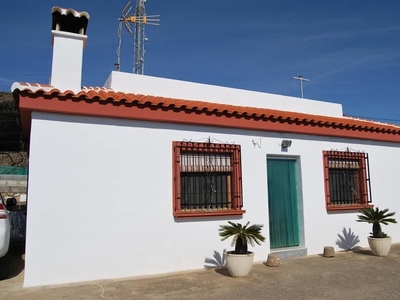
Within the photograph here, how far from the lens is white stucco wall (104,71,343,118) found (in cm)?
889

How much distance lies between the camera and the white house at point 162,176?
5.89 meters

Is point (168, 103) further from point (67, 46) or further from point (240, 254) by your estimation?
point (240, 254)

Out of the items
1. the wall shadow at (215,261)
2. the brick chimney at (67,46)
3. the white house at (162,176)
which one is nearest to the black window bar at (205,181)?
the white house at (162,176)

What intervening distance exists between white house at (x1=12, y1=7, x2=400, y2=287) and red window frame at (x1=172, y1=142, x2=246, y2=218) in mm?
21

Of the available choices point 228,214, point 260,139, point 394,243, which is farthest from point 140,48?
point 394,243

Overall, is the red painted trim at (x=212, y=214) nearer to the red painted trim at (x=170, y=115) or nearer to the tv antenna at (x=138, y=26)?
the red painted trim at (x=170, y=115)

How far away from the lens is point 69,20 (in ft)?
24.6

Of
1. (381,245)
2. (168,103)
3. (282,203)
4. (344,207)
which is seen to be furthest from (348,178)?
(168,103)

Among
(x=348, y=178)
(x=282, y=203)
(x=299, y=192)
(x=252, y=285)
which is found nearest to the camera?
(x=252, y=285)

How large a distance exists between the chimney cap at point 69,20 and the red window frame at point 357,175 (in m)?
6.06

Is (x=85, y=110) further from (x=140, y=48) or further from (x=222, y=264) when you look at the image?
(x=140, y=48)

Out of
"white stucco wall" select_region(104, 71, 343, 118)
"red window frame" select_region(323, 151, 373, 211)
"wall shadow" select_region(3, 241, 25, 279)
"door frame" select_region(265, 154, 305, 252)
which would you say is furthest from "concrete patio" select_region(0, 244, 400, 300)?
"white stucco wall" select_region(104, 71, 343, 118)

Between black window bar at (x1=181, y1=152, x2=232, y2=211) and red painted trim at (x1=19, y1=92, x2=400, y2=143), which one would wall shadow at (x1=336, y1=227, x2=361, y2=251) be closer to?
red painted trim at (x1=19, y1=92, x2=400, y2=143)

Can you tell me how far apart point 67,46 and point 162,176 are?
3187 millimetres
